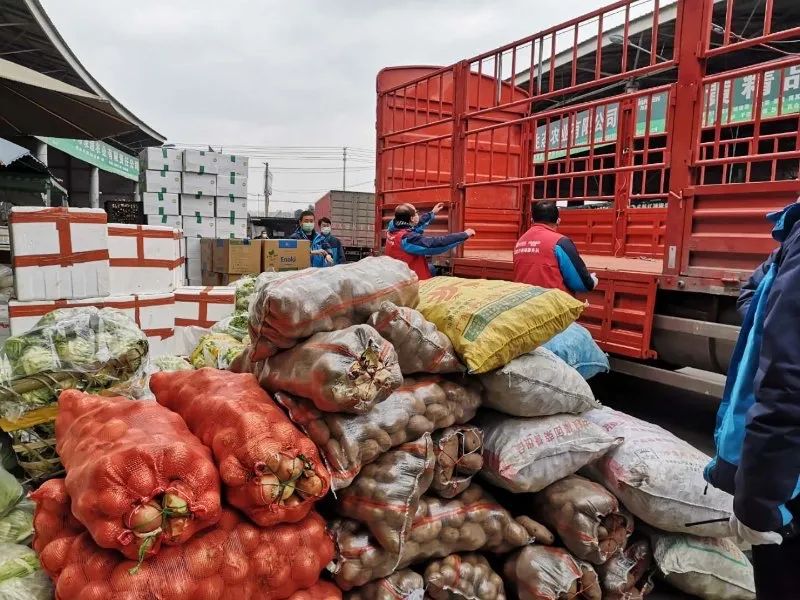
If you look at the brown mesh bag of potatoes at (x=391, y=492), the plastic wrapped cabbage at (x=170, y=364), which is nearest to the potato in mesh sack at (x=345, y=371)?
the brown mesh bag of potatoes at (x=391, y=492)

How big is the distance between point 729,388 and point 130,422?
2.02 metres

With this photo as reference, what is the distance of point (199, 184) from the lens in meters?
11.8

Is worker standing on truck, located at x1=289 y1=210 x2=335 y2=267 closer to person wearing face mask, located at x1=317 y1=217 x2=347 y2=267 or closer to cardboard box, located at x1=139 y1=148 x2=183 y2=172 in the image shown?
person wearing face mask, located at x1=317 y1=217 x2=347 y2=267

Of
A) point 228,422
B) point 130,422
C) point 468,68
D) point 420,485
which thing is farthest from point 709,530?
point 468,68

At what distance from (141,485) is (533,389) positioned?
5.29ft

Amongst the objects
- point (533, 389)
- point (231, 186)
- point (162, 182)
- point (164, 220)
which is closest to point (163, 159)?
point (162, 182)

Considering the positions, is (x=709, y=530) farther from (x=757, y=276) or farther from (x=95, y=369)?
(x=95, y=369)

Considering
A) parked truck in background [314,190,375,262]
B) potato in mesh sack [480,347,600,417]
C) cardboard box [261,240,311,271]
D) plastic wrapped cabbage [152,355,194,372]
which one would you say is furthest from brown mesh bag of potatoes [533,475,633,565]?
parked truck in background [314,190,375,262]

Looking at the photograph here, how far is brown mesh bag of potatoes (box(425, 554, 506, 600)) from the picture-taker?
2.13 metres

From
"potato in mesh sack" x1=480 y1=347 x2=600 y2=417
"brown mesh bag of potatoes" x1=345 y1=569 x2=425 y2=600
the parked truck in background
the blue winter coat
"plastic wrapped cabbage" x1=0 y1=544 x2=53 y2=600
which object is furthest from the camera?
the parked truck in background

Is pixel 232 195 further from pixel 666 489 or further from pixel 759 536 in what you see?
pixel 759 536

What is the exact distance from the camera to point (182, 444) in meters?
1.74

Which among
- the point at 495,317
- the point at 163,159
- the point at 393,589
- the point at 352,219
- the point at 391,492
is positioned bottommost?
the point at 393,589

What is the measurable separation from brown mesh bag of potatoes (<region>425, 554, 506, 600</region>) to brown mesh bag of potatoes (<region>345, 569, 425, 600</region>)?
0.21 feet
